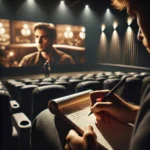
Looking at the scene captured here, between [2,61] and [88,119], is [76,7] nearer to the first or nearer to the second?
[2,61]

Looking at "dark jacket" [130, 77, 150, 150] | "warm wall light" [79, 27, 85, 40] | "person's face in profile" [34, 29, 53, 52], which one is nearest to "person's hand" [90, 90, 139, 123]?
"dark jacket" [130, 77, 150, 150]

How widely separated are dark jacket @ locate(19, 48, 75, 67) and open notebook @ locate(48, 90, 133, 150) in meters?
9.90

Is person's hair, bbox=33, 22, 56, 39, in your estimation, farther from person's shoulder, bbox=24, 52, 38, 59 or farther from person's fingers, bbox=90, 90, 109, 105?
person's fingers, bbox=90, 90, 109, 105

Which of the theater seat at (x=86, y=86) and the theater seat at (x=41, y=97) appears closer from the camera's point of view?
the theater seat at (x=41, y=97)

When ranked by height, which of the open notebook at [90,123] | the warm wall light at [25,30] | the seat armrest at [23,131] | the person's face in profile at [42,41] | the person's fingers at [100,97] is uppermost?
the warm wall light at [25,30]

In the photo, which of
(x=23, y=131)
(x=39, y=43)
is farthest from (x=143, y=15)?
(x=39, y=43)

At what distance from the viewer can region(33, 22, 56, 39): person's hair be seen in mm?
10498

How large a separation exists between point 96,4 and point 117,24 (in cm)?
157

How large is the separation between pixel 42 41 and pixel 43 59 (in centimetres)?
94

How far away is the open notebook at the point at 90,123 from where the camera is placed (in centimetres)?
66

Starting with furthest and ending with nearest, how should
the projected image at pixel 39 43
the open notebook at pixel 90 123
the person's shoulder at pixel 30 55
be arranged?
the person's shoulder at pixel 30 55 → the projected image at pixel 39 43 → the open notebook at pixel 90 123

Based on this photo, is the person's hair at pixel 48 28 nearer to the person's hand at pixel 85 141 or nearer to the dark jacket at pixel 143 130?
the person's hand at pixel 85 141

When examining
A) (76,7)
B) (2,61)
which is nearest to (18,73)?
(2,61)

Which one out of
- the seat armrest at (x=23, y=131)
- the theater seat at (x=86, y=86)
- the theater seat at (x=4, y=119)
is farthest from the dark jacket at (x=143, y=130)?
the theater seat at (x=86, y=86)
